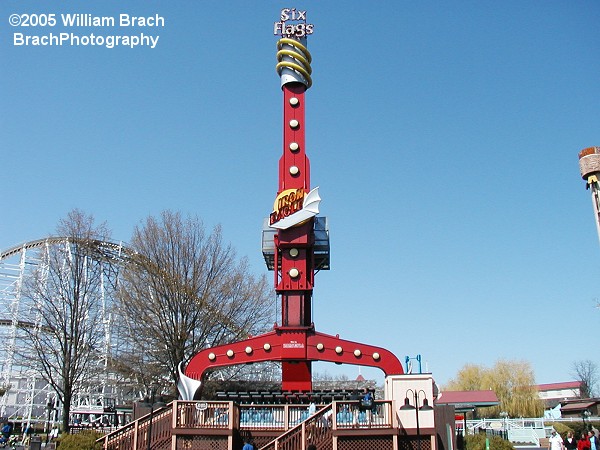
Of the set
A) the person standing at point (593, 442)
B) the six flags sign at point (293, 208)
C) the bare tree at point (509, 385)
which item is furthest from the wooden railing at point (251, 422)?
the bare tree at point (509, 385)

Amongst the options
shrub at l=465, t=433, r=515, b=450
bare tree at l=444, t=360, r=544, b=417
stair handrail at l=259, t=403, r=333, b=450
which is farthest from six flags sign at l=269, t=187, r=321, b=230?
bare tree at l=444, t=360, r=544, b=417

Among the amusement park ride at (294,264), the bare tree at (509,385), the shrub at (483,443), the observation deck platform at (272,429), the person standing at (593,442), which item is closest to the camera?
the observation deck platform at (272,429)

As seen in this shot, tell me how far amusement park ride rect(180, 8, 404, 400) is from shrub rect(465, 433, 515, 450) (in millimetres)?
4103

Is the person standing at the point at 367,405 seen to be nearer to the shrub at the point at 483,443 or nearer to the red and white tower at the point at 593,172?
the shrub at the point at 483,443

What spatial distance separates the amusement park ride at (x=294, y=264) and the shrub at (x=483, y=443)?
4103 millimetres

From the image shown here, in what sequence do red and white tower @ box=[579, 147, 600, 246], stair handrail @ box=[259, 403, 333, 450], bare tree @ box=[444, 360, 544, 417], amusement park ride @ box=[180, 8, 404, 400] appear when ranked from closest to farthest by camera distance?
red and white tower @ box=[579, 147, 600, 246], stair handrail @ box=[259, 403, 333, 450], amusement park ride @ box=[180, 8, 404, 400], bare tree @ box=[444, 360, 544, 417]

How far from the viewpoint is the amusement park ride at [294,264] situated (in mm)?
27812

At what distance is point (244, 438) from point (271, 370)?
18.4m

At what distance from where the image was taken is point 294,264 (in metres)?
29.4

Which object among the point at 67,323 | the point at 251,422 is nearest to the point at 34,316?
the point at 67,323

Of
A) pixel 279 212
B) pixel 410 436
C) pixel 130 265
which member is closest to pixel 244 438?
pixel 410 436

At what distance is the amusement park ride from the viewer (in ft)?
91.2

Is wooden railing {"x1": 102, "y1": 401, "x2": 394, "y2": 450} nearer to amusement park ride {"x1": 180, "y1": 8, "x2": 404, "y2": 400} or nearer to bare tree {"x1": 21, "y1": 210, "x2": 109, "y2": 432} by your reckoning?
amusement park ride {"x1": 180, "y1": 8, "x2": 404, "y2": 400}

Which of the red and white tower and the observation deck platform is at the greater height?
the red and white tower
